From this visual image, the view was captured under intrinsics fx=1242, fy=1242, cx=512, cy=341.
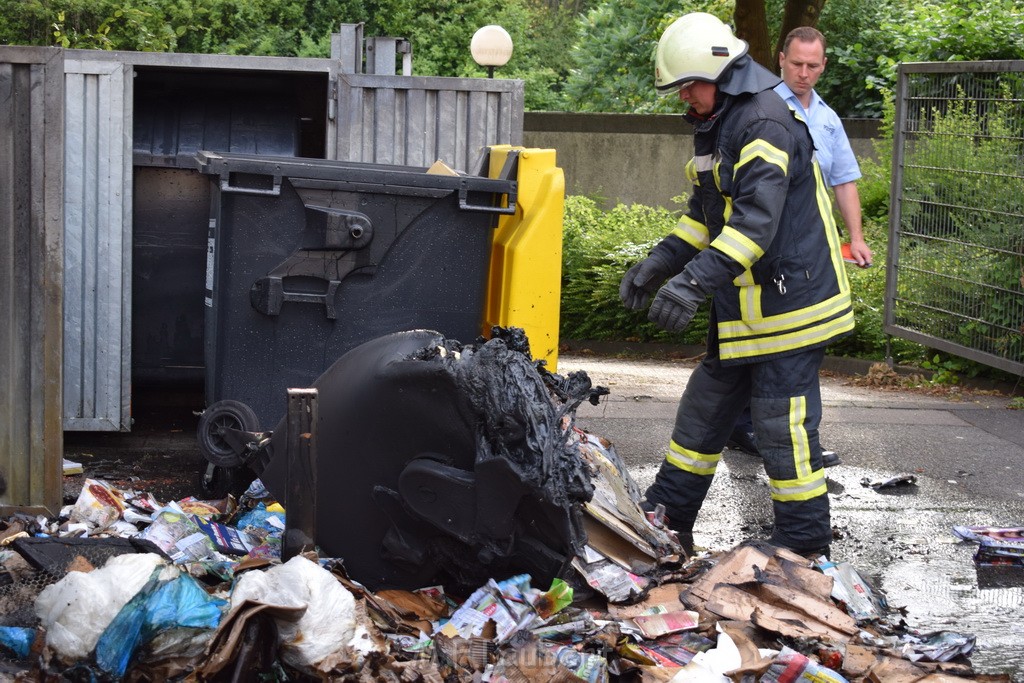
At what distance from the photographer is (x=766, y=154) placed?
3.95 m

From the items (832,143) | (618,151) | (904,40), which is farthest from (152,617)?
(618,151)

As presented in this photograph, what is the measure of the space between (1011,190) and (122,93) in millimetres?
4756

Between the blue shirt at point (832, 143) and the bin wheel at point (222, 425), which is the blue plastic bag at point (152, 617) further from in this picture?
the blue shirt at point (832, 143)

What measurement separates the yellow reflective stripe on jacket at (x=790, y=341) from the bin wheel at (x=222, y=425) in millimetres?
1719

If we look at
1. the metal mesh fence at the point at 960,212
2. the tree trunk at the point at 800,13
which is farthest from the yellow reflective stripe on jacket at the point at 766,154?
the tree trunk at the point at 800,13

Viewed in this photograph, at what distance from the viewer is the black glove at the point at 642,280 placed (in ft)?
14.4

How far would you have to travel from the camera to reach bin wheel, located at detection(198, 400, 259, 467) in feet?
14.5

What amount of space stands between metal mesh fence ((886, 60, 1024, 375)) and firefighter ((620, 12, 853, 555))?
322 centimetres

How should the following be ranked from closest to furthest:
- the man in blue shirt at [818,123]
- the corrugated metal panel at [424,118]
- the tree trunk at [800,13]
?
the man in blue shirt at [818,123] < the corrugated metal panel at [424,118] < the tree trunk at [800,13]

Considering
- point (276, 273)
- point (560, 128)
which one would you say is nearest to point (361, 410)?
point (276, 273)

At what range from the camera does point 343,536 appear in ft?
11.3

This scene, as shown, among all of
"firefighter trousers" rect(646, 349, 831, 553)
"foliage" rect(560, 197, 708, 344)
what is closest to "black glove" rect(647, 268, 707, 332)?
"firefighter trousers" rect(646, 349, 831, 553)

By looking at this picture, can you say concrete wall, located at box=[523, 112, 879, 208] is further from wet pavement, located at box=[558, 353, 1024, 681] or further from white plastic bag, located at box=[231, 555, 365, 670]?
white plastic bag, located at box=[231, 555, 365, 670]

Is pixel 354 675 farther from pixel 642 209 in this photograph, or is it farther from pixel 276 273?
pixel 642 209
